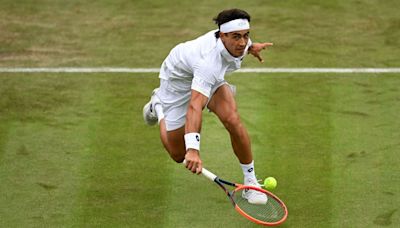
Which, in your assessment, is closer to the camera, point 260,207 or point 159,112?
point 260,207

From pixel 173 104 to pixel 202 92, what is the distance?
1.09 metres

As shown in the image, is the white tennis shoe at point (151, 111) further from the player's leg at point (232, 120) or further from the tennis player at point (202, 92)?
the player's leg at point (232, 120)

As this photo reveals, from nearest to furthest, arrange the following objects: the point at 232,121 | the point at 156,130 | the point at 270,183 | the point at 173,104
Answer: the point at 270,183
the point at 232,121
the point at 173,104
the point at 156,130

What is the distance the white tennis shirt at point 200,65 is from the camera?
9.80 metres

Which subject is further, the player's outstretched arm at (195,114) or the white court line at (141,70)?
the white court line at (141,70)

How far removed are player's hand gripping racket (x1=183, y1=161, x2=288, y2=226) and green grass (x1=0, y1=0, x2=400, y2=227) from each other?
23 centimetres

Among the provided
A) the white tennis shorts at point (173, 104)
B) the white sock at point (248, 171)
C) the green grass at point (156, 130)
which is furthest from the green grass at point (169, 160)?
the white tennis shorts at point (173, 104)

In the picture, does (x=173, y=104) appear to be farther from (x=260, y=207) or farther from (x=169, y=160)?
(x=260, y=207)

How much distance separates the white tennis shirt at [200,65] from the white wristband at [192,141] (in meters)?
0.43

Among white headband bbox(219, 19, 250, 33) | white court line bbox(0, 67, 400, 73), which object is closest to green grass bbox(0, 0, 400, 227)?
white court line bbox(0, 67, 400, 73)

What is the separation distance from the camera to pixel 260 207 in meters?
9.88

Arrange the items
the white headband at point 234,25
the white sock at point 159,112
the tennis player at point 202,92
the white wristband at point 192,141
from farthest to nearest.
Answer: the white sock at point 159,112 → the white headband at point 234,25 → the tennis player at point 202,92 → the white wristband at point 192,141

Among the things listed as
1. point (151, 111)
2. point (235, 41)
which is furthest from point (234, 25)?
point (151, 111)

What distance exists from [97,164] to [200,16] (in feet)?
14.9
